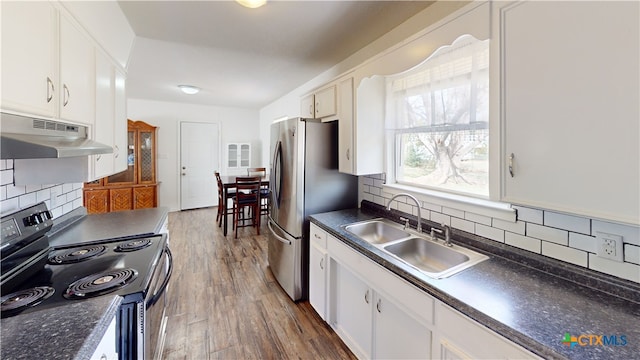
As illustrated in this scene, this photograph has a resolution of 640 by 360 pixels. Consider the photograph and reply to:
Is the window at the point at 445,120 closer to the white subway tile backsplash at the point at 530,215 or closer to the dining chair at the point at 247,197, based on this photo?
the white subway tile backsplash at the point at 530,215

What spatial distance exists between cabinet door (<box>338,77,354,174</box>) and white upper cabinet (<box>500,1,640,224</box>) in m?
1.12

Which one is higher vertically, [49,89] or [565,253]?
[49,89]

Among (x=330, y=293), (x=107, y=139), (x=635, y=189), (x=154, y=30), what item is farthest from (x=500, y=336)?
(x=154, y=30)

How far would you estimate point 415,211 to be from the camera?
1.94 m

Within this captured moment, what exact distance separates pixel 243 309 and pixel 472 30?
8.47ft

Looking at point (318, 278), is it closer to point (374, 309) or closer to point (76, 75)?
point (374, 309)

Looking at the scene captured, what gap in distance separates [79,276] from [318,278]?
1.49 metres

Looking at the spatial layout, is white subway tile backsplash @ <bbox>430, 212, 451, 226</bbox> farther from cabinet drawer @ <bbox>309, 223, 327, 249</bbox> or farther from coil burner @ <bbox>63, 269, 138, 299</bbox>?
coil burner @ <bbox>63, 269, 138, 299</bbox>

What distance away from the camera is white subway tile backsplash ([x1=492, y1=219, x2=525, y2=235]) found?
4.31 ft

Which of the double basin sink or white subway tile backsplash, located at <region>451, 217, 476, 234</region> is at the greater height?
white subway tile backsplash, located at <region>451, 217, 476, 234</region>

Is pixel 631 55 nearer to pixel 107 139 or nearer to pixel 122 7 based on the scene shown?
pixel 107 139

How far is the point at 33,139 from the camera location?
0.97 m

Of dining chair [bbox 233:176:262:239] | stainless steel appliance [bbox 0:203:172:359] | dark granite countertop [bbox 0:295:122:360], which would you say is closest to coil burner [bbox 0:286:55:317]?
stainless steel appliance [bbox 0:203:172:359]

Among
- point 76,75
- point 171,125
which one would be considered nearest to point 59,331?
point 76,75
